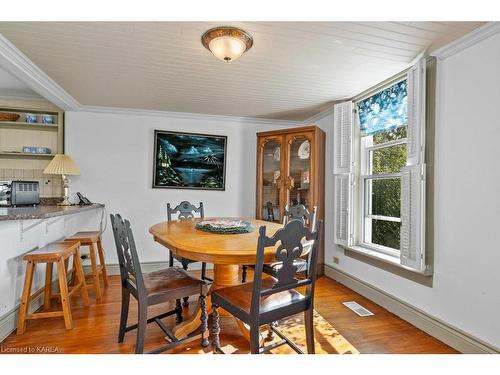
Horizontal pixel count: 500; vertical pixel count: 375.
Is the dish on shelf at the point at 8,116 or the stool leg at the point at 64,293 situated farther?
the dish on shelf at the point at 8,116

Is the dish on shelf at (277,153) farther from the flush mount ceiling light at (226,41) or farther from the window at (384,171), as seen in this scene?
the flush mount ceiling light at (226,41)

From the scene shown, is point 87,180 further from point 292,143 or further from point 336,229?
point 336,229

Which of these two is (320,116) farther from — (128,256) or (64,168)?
(64,168)

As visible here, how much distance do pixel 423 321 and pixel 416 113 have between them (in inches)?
65.5

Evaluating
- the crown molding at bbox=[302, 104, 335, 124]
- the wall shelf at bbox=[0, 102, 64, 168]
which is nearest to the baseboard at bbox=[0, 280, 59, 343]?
the wall shelf at bbox=[0, 102, 64, 168]

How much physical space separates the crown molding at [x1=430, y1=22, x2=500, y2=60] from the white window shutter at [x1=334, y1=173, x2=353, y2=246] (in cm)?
139

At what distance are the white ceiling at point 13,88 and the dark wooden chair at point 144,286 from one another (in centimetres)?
236

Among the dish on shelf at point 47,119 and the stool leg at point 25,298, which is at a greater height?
the dish on shelf at point 47,119

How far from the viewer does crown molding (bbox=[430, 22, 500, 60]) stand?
66.6 inches

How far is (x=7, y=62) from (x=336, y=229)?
3467 mm

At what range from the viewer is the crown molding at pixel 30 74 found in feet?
6.58

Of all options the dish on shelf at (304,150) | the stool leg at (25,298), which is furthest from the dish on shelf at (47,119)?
the dish on shelf at (304,150)

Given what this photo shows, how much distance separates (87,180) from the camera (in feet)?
11.5
